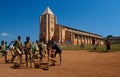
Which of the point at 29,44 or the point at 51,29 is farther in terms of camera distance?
the point at 51,29

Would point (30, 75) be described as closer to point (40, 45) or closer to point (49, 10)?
point (40, 45)

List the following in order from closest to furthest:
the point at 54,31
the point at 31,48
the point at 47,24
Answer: the point at 31,48 < the point at 47,24 < the point at 54,31

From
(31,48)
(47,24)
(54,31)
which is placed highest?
(47,24)

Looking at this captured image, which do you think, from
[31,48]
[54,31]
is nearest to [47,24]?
[54,31]

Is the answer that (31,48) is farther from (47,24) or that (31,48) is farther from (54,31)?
(54,31)

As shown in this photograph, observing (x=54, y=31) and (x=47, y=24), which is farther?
(x=54, y=31)

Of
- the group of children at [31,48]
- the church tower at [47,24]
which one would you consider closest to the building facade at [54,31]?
the church tower at [47,24]

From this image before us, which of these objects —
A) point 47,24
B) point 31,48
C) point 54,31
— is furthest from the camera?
point 54,31

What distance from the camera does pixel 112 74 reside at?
12.0 m

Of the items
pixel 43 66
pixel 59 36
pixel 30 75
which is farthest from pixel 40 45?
pixel 59 36

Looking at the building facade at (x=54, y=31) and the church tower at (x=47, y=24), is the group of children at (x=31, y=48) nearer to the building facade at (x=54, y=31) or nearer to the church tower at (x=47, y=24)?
the building facade at (x=54, y=31)

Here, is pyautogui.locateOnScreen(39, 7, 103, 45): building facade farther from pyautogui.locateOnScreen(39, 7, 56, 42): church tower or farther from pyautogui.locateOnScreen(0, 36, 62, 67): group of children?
pyautogui.locateOnScreen(0, 36, 62, 67): group of children

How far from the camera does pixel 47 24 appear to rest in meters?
79.1

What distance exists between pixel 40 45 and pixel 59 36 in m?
61.2
